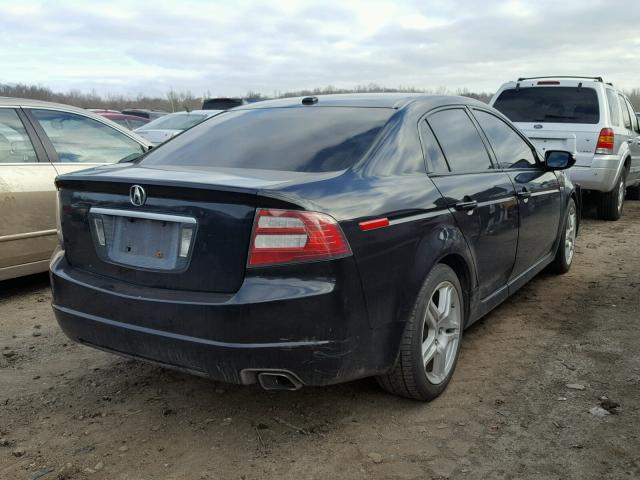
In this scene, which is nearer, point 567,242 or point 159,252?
point 159,252

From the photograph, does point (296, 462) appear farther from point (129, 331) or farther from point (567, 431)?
point (567, 431)

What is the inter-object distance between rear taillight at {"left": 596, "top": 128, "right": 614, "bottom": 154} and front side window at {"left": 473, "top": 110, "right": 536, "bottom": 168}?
3872 millimetres

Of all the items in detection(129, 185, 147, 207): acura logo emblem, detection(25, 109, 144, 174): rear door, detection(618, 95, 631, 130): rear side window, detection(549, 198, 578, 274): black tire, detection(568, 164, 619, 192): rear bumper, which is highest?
detection(618, 95, 631, 130): rear side window

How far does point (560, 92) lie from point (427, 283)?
6.46 m

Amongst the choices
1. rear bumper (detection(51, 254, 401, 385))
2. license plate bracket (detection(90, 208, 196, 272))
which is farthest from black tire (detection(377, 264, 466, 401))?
license plate bracket (detection(90, 208, 196, 272))

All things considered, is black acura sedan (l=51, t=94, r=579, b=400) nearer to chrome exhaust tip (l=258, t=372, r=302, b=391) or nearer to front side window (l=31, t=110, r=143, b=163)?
chrome exhaust tip (l=258, t=372, r=302, b=391)

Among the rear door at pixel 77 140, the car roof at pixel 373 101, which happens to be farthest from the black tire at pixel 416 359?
the rear door at pixel 77 140

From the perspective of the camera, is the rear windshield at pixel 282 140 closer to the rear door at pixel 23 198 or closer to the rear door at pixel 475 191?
the rear door at pixel 475 191

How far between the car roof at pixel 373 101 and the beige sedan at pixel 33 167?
137 cm

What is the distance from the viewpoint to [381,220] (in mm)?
2652

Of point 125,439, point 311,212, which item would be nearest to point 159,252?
point 311,212

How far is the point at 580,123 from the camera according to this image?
26.6 feet

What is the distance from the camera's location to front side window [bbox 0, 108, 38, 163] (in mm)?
Result: 4921

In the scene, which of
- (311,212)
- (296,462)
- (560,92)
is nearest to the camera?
(311,212)
